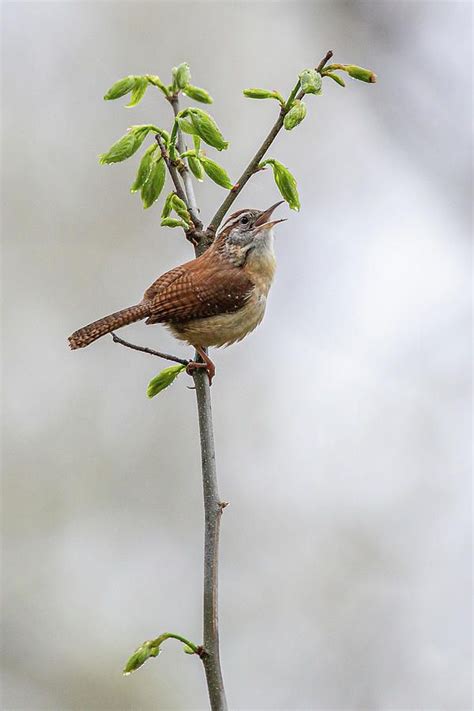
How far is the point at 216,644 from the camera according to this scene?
1758 mm

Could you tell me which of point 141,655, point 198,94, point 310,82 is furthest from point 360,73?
point 141,655

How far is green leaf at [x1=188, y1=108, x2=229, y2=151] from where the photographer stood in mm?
2111

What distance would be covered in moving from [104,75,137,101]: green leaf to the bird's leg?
0.73 meters

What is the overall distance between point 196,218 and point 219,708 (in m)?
1.29

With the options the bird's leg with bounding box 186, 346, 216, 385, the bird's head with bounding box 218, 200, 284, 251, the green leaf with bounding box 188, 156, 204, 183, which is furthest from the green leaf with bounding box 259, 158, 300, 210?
the bird's head with bounding box 218, 200, 284, 251

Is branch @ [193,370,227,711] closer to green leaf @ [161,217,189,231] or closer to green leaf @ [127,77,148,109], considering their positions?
green leaf @ [161,217,189,231]

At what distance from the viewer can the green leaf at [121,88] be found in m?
2.25

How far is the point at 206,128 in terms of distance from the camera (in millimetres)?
2111

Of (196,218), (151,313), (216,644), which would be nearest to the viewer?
(216,644)

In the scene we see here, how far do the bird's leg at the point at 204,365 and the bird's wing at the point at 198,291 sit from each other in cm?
16

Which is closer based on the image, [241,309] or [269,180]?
[241,309]

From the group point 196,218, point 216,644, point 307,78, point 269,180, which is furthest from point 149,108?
point 216,644

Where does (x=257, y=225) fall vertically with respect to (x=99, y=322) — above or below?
above

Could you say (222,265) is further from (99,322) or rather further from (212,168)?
(212,168)
